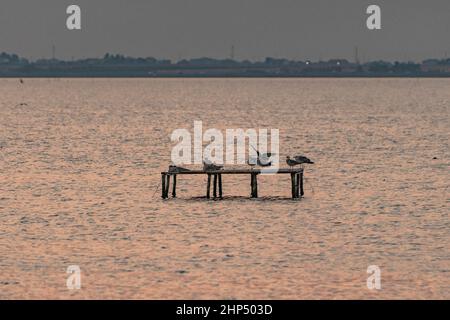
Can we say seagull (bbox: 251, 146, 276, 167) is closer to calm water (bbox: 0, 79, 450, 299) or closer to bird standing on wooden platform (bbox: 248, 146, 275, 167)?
bird standing on wooden platform (bbox: 248, 146, 275, 167)

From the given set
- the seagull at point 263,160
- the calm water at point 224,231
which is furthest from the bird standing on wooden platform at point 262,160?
the calm water at point 224,231

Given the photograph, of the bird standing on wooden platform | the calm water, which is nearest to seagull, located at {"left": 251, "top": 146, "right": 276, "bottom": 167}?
the bird standing on wooden platform

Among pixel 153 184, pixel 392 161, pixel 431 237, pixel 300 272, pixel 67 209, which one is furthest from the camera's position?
pixel 392 161

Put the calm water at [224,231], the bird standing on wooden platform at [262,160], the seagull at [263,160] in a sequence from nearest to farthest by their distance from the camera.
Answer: the calm water at [224,231] → the bird standing on wooden platform at [262,160] → the seagull at [263,160]

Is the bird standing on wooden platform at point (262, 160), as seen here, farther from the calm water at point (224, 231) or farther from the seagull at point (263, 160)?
the calm water at point (224, 231)

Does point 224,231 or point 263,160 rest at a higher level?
point 263,160

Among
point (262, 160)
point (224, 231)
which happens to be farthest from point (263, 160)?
point (224, 231)

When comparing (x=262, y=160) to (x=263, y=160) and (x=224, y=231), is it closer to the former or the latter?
(x=263, y=160)

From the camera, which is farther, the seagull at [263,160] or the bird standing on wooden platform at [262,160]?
the seagull at [263,160]
